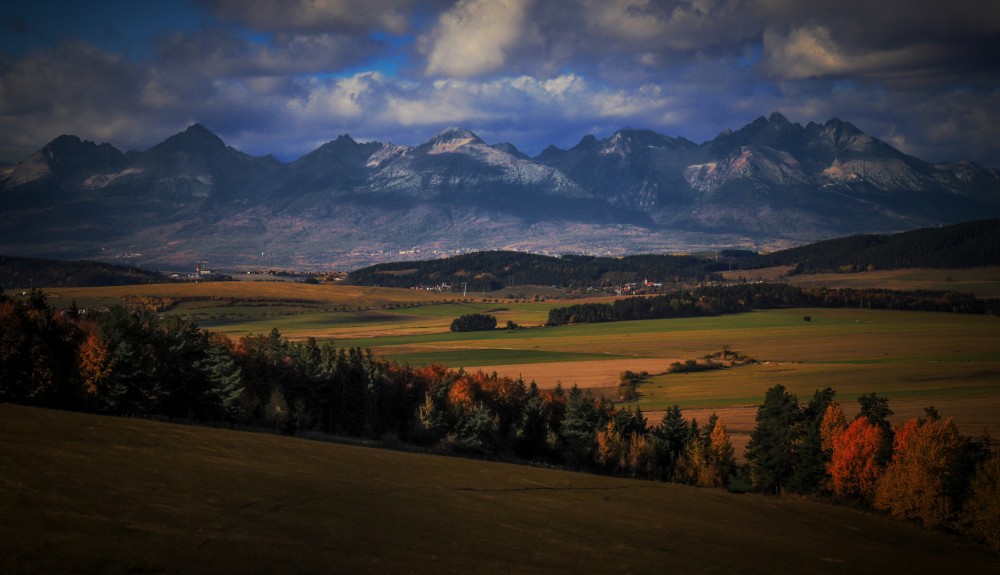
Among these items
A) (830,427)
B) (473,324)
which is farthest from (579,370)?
(473,324)

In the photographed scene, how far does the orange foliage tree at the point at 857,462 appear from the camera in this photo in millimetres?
60094

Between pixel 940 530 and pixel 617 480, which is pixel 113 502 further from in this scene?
pixel 940 530

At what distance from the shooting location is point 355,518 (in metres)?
33.0

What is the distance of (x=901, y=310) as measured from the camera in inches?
6688

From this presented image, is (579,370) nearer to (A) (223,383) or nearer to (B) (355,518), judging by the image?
(A) (223,383)

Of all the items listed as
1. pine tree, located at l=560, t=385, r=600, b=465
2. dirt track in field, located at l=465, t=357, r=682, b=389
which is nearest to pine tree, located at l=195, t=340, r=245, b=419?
pine tree, located at l=560, t=385, r=600, b=465

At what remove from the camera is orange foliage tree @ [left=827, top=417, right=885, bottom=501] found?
60094 millimetres

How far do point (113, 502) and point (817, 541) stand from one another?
114 feet

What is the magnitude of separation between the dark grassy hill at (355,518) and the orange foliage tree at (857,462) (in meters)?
5.49

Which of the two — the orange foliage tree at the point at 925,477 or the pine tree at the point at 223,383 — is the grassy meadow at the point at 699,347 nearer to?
the orange foliage tree at the point at 925,477

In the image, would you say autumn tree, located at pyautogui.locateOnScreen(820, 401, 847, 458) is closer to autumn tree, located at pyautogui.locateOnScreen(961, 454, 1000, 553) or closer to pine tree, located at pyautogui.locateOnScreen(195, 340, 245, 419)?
autumn tree, located at pyautogui.locateOnScreen(961, 454, 1000, 553)

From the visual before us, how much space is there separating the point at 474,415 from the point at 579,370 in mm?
35163

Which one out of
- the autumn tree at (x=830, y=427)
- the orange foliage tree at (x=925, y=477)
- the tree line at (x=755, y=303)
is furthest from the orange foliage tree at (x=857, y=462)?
the tree line at (x=755, y=303)

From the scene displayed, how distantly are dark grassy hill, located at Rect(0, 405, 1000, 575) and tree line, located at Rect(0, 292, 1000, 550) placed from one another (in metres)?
5.71
